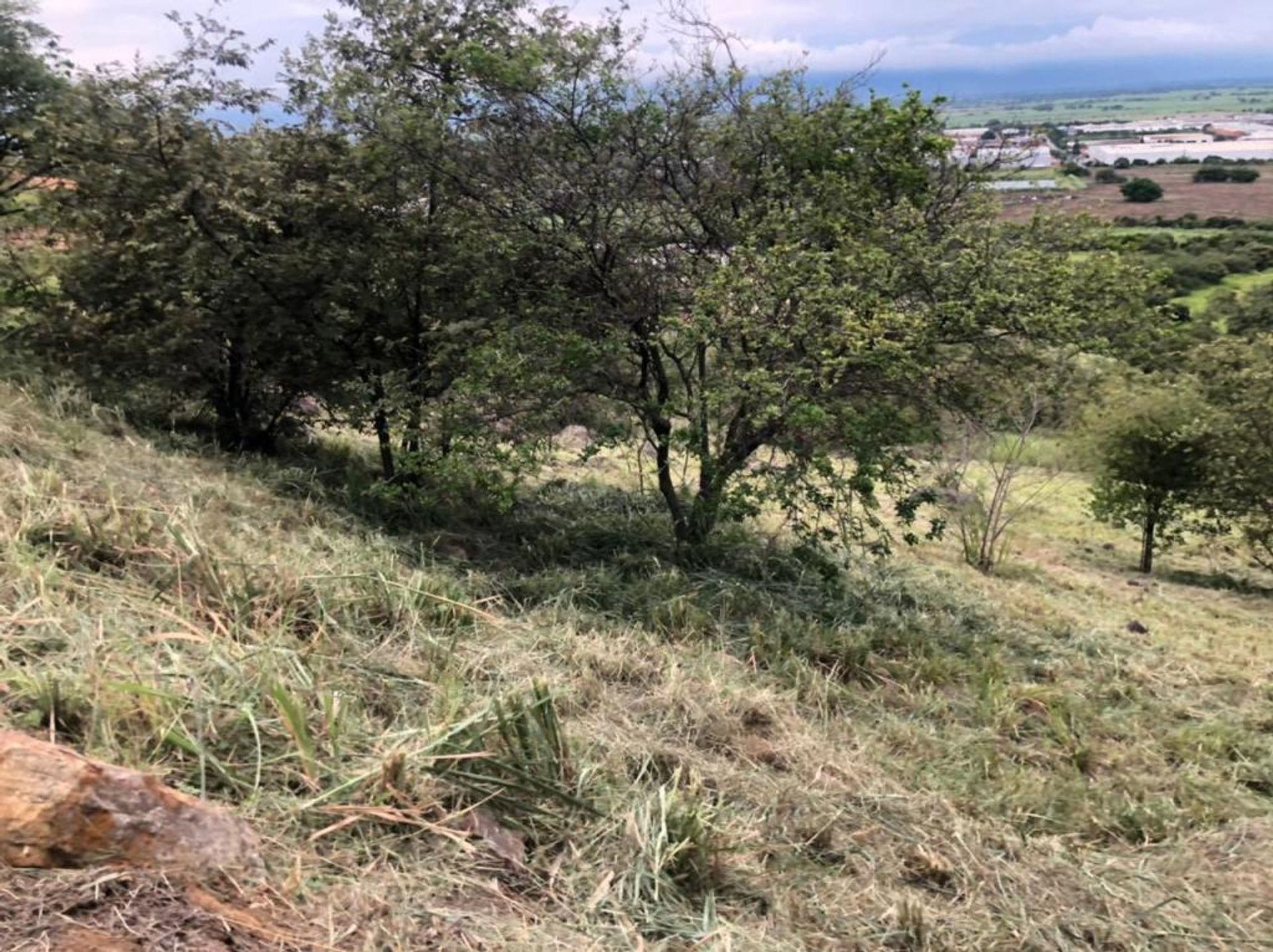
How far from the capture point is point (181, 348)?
8.23 m

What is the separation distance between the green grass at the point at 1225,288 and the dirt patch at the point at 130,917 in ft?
144

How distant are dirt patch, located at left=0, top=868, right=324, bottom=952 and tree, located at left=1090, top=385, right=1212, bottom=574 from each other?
16285 mm

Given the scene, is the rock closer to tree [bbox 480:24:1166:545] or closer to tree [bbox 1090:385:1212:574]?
tree [bbox 480:24:1166:545]

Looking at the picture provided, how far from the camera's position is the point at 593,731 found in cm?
385

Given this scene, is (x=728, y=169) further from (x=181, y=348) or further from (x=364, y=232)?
(x=181, y=348)

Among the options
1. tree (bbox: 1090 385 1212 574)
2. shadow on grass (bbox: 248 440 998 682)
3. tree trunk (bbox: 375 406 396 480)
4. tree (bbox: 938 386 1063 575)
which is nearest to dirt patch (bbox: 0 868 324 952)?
shadow on grass (bbox: 248 440 998 682)

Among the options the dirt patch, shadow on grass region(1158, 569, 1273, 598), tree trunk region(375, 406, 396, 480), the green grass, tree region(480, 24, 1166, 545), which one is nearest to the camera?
the dirt patch

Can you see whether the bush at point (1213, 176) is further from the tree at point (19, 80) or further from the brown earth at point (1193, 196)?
the tree at point (19, 80)

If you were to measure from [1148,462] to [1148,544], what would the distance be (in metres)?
1.75

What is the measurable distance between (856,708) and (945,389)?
11.2 feet

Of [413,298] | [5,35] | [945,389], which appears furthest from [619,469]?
[5,35]

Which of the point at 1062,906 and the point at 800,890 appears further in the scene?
the point at 1062,906

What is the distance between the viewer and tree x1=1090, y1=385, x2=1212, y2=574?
15.4 m

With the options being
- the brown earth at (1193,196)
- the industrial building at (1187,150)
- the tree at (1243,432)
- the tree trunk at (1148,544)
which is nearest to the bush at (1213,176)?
the brown earth at (1193,196)
